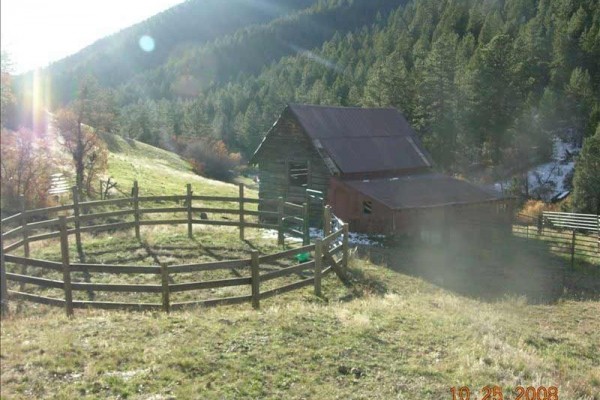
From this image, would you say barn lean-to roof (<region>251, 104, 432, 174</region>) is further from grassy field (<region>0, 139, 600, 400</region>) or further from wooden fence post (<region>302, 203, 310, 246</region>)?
grassy field (<region>0, 139, 600, 400</region>)

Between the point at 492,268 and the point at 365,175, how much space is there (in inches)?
391

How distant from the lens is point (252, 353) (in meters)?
7.66

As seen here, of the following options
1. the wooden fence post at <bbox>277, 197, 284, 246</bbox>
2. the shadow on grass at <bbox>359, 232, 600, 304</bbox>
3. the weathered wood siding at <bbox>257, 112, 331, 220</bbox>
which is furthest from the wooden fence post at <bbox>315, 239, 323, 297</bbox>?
the weathered wood siding at <bbox>257, 112, 331, 220</bbox>

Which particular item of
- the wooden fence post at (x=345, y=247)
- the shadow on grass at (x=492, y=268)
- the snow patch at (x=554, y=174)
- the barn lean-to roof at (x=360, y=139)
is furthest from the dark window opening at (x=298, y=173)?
the snow patch at (x=554, y=174)

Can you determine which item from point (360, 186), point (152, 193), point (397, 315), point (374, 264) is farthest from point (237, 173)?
point (397, 315)

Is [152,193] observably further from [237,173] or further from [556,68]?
[556,68]

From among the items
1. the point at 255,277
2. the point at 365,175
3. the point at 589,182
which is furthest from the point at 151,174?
the point at 255,277

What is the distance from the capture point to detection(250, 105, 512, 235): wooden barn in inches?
976

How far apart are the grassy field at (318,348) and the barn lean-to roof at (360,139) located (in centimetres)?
1299

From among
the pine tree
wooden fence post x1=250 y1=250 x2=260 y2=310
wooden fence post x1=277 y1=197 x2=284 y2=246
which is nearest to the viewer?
wooden fence post x1=250 y1=250 x2=260 y2=310

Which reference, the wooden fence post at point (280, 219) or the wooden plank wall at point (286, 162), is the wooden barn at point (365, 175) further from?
the wooden fence post at point (280, 219)

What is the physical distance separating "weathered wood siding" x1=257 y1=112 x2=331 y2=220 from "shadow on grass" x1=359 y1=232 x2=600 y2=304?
238 inches

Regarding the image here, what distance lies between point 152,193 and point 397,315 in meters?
28.1
